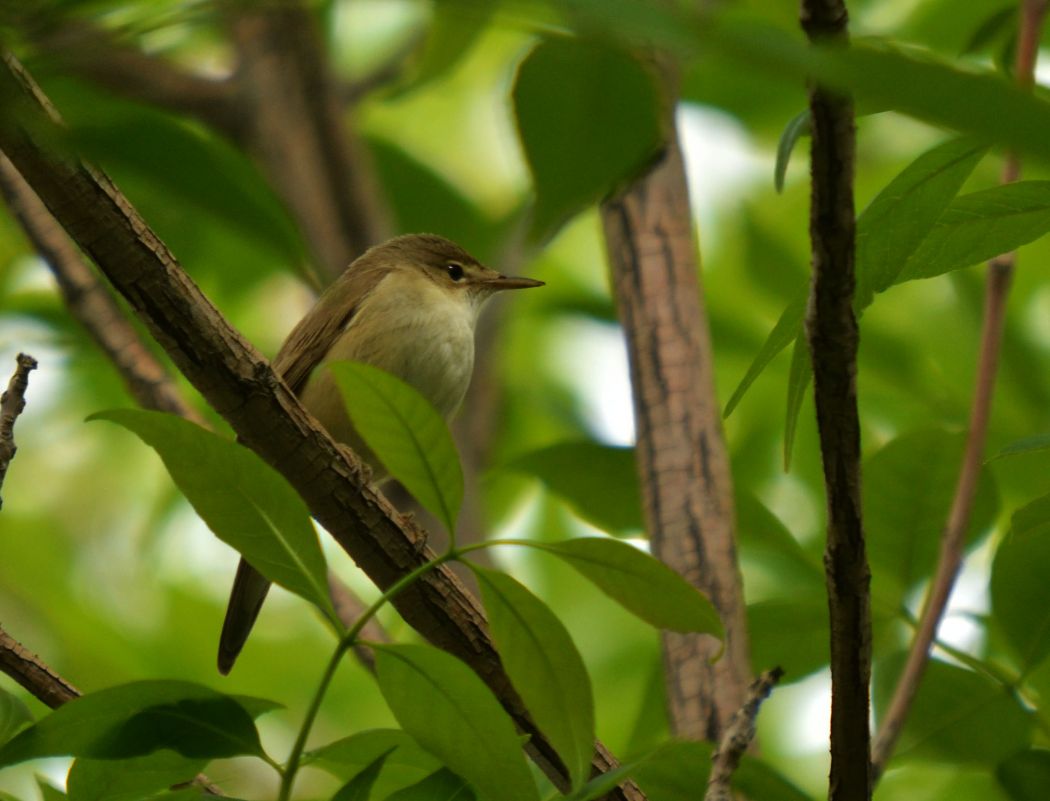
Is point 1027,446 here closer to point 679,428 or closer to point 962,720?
point 962,720

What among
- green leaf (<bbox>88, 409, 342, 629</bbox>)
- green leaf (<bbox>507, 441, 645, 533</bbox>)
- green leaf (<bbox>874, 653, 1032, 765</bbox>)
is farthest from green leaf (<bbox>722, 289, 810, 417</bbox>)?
green leaf (<bbox>507, 441, 645, 533</bbox>)

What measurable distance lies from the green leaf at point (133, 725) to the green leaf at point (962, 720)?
4.07 feet

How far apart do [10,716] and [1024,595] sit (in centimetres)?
144

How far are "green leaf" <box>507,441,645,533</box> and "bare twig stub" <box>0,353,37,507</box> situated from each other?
1.03 metres

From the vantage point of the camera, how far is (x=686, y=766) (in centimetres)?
A: 180

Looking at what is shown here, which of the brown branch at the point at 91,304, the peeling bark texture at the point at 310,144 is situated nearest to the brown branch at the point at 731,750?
the brown branch at the point at 91,304

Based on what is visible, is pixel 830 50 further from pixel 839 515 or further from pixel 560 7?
pixel 839 515

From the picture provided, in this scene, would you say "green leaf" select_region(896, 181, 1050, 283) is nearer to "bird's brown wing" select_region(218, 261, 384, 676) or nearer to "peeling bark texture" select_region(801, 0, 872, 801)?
"peeling bark texture" select_region(801, 0, 872, 801)

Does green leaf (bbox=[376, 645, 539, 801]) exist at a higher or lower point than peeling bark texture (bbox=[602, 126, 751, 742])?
lower

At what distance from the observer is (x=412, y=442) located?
141 cm

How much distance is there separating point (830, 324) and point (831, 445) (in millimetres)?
166

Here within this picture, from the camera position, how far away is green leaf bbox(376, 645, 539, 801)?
4.66 feet

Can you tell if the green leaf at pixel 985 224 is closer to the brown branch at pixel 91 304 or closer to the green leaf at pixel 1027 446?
the green leaf at pixel 1027 446

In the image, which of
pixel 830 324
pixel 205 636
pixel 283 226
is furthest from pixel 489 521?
→ pixel 830 324
